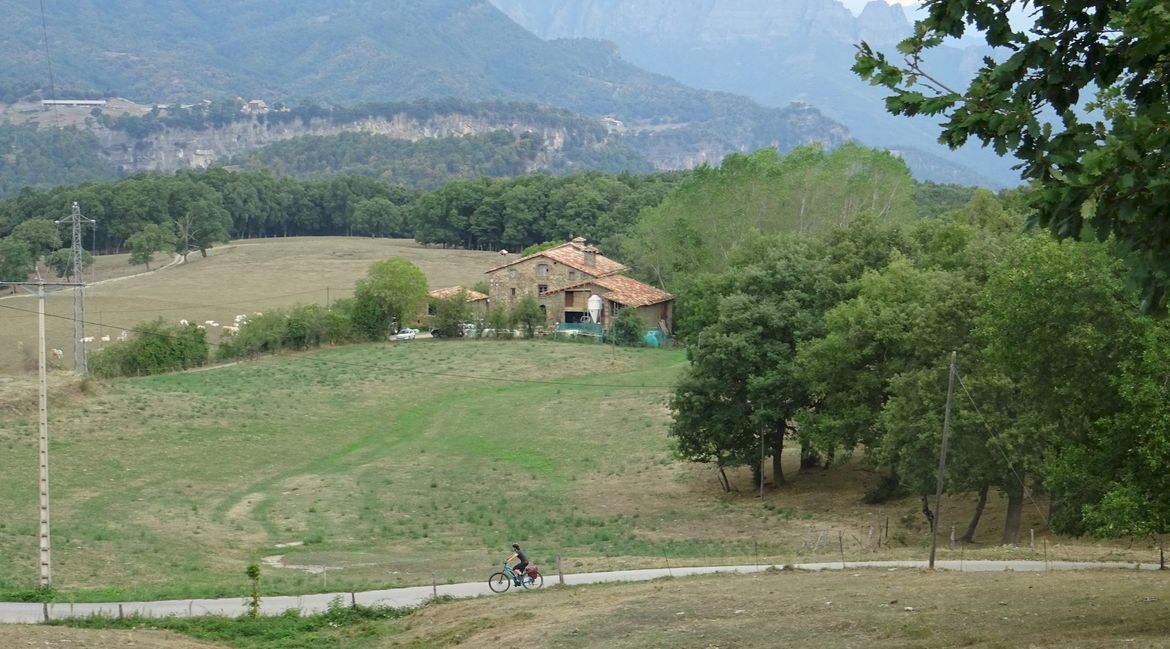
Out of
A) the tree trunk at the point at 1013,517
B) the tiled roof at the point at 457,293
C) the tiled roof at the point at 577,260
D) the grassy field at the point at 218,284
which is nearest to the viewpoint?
the tree trunk at the point at 1013,517

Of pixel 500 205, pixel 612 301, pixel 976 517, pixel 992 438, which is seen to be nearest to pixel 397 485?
pixel 976 517

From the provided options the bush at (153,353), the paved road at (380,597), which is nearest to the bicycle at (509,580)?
the paved road at (380,597)

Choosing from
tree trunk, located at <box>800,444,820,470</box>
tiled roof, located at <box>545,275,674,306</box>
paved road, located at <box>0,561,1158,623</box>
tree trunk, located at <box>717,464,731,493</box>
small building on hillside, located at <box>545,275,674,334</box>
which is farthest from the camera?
small building on hillside, located at <box>545,275,674,334</box>

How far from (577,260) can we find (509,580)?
75421 millimetres

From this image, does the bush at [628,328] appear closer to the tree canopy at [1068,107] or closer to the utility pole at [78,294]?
the utility pole at [78,294]

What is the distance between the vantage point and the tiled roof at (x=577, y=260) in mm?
97500

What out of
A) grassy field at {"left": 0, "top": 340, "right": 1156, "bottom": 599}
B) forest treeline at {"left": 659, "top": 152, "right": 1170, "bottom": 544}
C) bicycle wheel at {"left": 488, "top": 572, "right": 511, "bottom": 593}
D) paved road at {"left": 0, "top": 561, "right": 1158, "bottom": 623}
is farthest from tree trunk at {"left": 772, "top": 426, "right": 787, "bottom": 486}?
bicycle wheel at {"left": 488, "top": 572, "right": 511, "bottom": 593}

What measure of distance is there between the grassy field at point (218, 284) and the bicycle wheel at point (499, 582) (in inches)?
2566

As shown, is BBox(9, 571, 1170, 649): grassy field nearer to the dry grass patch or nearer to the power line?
the dry grass patch

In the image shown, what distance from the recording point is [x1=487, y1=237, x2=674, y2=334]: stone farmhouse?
3711 inches

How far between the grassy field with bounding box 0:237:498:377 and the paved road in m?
64.5

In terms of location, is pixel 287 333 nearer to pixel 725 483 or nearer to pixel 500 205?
pixel 725 483

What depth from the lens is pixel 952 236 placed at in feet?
151

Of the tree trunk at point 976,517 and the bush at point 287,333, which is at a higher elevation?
the bush at point 287,333
